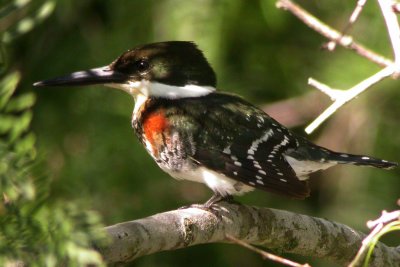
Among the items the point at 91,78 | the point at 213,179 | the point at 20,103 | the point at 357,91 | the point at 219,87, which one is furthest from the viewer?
the point at 219,87

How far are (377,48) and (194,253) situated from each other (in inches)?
45.5

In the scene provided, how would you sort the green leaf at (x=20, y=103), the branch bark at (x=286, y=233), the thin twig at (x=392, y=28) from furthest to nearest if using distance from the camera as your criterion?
the branch bark at (x=286, y=233) < the thin twig at (x=392, y=28) < the green leaf at (x=20, y=103)

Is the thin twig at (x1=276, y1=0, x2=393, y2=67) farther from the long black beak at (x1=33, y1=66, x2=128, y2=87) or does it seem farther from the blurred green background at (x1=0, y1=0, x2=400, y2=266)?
the blurred green background at (x1=0, y1=0, x2=400, y2=266)

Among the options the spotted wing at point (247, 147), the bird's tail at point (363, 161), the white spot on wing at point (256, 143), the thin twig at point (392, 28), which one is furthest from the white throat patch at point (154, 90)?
→ the thin twig at point (392, 28)

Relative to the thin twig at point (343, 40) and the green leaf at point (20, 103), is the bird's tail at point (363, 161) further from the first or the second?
the green leaf at point (20, 103)

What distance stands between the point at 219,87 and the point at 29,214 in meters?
2.45

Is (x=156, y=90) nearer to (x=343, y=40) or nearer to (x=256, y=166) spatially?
(x=256, y=166)

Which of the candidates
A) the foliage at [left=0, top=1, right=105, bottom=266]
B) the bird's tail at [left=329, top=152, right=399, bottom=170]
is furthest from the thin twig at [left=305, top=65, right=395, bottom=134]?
the bird's tail at [left=329, top=152, right=399, bottom=170]

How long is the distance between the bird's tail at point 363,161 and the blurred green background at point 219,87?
2.18ft

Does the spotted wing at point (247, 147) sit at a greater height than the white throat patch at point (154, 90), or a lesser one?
lesser

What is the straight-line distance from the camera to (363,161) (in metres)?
2.40

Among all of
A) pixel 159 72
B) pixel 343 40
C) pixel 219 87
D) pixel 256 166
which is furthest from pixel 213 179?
pixel 343 40

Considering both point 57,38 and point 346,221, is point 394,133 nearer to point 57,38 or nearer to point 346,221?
point 346,221

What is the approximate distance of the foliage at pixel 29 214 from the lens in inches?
20.6
